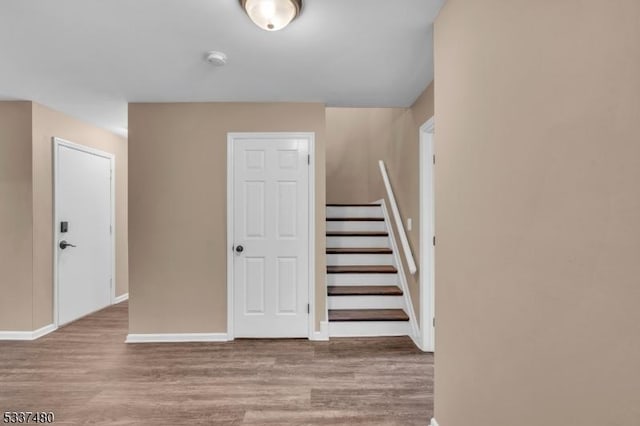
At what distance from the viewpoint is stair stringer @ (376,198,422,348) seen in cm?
308

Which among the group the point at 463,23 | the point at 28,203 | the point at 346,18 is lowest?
the point at 28,203

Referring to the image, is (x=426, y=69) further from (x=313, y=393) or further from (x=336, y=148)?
(x=336, y=148)

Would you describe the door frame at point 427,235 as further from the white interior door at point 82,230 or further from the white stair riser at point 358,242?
the white interior door at point 82,230

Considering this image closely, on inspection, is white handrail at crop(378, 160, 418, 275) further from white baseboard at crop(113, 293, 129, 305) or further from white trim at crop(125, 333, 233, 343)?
white baseboard at crop(113, 293, 129, 305)

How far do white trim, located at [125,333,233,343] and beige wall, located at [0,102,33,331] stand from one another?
115cm

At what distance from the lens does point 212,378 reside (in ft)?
8.00

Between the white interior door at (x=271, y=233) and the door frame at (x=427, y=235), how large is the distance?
1.12m

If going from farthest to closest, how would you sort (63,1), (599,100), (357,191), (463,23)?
(357,191) → (63,1) → (463,23) → (599,100)

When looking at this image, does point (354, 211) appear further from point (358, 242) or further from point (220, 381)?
point (220, 381)

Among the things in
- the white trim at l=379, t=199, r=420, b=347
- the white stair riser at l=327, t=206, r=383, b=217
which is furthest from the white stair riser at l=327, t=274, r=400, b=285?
the white stair riser at l=327, t=206, r=383, b=217

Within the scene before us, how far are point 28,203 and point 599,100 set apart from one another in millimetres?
4475

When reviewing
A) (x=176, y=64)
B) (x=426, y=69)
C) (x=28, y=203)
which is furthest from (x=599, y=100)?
(x=28, y=203)

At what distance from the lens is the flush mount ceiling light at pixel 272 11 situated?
5.41ft

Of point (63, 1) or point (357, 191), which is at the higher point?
point (63, 1)
